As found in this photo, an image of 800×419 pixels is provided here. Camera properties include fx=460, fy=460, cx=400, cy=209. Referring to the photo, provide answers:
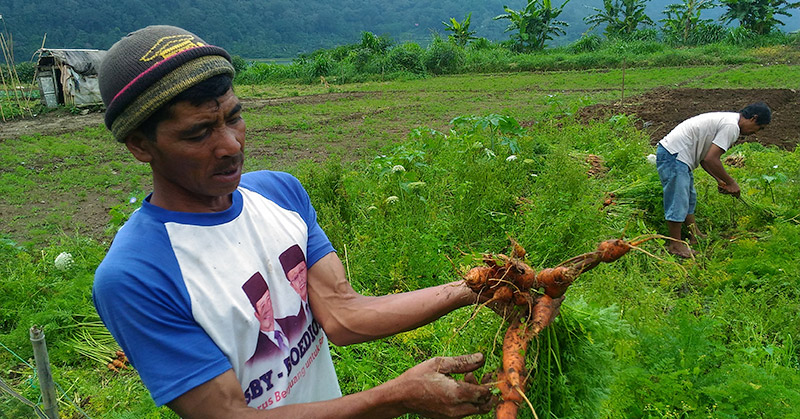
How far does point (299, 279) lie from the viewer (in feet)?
4.94

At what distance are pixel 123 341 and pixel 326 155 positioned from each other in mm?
8471

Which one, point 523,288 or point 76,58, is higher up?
point 523,288

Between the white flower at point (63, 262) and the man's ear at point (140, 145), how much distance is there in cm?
416

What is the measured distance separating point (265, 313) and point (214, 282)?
19 centimetres

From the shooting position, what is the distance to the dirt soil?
8.83 metres

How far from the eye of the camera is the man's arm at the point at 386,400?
3.71 ft

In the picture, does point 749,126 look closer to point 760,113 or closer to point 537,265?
point 760,113

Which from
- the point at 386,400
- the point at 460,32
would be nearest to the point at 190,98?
the point at 386,400

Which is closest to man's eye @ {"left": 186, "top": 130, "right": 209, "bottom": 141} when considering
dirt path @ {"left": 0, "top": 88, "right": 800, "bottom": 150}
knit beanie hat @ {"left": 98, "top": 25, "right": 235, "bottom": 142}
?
knit beanie hat @ {"left": 98, "top": 25, "right": 235, "bottom": 142}

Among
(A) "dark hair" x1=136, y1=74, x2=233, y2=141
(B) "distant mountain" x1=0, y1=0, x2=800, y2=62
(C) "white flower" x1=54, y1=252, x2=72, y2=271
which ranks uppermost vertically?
(A) "dark hair" x1=136, y1=74, x2=233, y2=141

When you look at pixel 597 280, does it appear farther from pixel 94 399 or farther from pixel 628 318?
pixel 94 399

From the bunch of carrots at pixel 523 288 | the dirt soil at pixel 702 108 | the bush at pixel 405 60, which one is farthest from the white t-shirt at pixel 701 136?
the bush at pixel 405 60

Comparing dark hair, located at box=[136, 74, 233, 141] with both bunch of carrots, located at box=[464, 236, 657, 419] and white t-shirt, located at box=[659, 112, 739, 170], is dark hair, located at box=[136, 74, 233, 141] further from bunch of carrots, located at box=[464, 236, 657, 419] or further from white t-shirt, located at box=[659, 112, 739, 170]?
white t-shirt, located at box=[659, 112, 739, 170]

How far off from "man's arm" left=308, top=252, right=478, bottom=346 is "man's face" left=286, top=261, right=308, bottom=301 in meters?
0.03
